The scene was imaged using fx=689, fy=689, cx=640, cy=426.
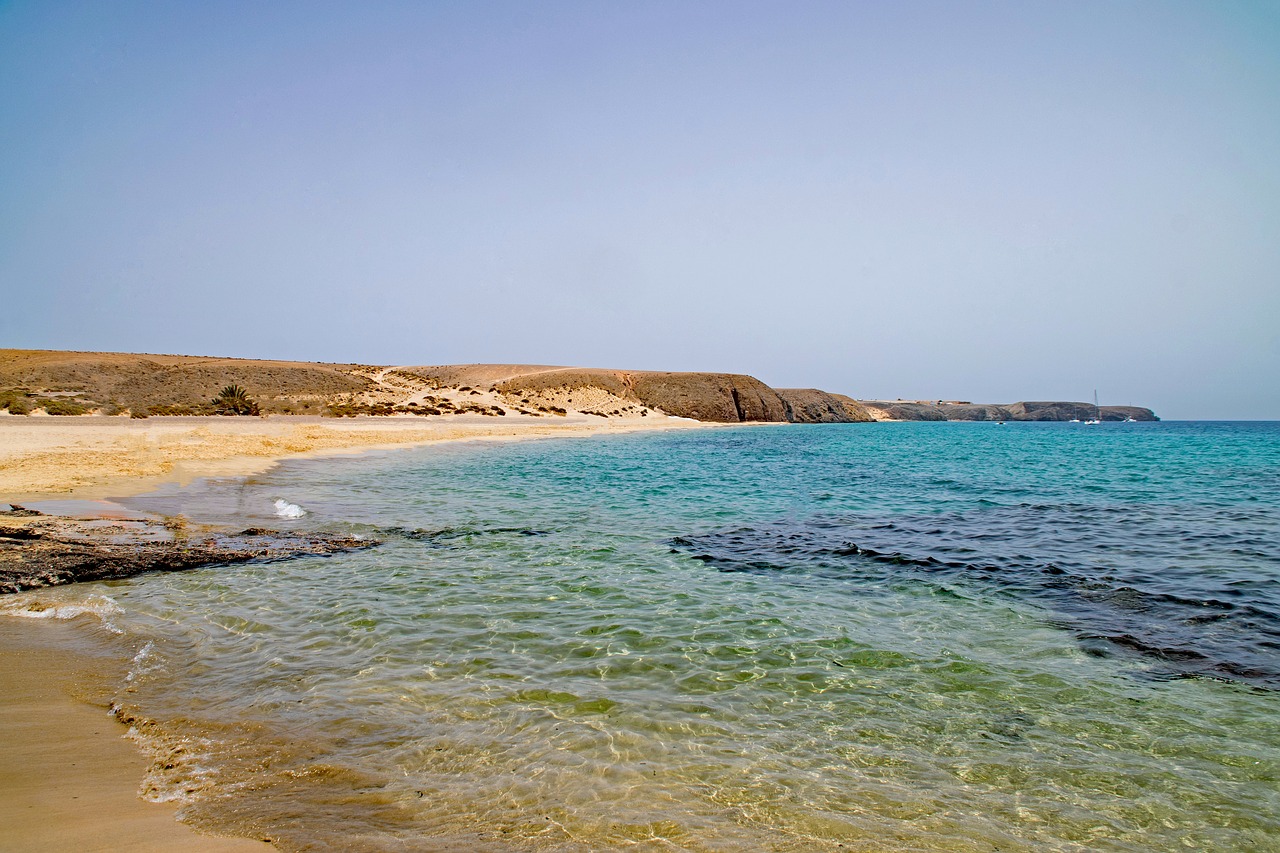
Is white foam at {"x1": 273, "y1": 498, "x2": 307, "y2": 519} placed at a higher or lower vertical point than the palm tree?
lower

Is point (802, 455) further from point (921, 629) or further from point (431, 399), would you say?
point (431, 399)

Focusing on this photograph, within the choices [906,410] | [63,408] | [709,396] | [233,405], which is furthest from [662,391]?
[906,410]

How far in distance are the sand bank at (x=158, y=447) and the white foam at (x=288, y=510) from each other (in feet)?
11.2

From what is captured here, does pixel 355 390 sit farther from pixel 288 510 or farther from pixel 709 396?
pixel 288 510

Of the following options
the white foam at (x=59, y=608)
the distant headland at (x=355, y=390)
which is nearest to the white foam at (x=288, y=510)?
the white foam at (x=59, y=608)

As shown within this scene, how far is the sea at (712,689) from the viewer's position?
4164 millimetres

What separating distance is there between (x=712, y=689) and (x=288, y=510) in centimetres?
1303

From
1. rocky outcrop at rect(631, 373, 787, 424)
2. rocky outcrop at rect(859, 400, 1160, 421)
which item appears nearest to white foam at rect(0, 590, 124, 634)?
rocky outcrop at rect(631, 373, 787, 424)

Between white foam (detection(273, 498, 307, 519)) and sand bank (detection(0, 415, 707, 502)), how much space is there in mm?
3416

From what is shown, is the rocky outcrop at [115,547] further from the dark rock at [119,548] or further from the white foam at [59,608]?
the white foam at [59,608]

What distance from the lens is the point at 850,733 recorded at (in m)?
5.37

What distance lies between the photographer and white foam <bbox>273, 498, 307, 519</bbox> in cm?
1526

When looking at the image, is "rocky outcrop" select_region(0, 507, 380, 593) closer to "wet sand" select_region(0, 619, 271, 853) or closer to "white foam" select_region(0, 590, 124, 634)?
"white foam" select_region(0, 590, 124, 634)

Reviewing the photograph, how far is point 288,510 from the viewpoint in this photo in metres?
15.9
